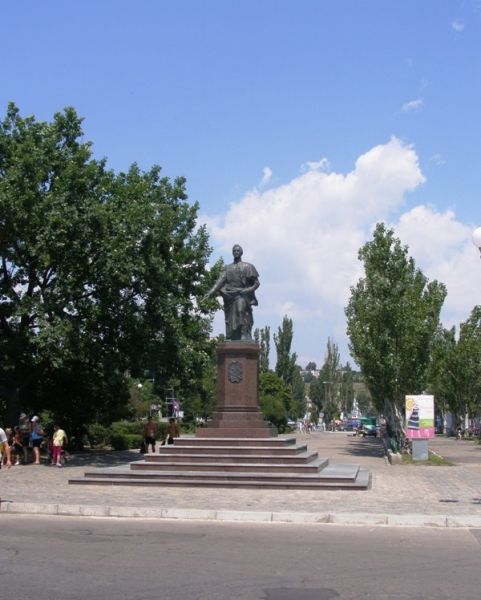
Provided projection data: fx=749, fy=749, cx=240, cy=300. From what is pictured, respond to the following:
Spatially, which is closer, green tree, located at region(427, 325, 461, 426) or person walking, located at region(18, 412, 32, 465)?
person walking, located at region(18, 412, 32, 465)

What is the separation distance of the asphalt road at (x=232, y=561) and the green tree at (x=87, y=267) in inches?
485

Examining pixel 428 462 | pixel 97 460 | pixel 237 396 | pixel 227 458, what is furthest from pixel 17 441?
pixel 428 462

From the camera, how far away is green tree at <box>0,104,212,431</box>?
22453 mm

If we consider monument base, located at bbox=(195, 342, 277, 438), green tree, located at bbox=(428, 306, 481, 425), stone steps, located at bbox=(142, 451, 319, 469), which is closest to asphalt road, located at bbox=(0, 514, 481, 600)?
stone steps, located at bbox=(142, 451, 319, 469)

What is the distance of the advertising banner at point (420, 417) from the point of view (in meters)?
26.1

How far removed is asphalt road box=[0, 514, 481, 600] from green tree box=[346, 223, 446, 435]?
63.7ft

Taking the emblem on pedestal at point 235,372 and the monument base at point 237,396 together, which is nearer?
the monument base at point 237,396

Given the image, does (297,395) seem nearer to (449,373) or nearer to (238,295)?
(449,373)

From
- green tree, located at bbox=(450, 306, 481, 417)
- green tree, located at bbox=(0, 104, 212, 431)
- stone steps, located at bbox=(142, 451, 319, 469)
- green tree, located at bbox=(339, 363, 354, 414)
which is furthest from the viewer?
green tree, located at bbox=(339, 363, 354, 414)

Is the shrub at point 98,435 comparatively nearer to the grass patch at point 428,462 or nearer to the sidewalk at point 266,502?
the grass patch at point 428,462

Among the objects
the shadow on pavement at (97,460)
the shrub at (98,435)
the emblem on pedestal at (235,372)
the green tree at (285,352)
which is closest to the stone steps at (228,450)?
the emblem on pedestal at (235,372)

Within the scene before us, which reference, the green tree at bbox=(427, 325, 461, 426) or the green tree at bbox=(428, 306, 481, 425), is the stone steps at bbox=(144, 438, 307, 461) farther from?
the green tree at bbox=(427, 325, 461, 426)

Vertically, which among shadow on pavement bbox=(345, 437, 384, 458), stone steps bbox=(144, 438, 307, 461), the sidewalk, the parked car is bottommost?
the parked car

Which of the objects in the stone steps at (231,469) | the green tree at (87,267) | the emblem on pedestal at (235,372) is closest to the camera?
the stone steps at (231,469)
